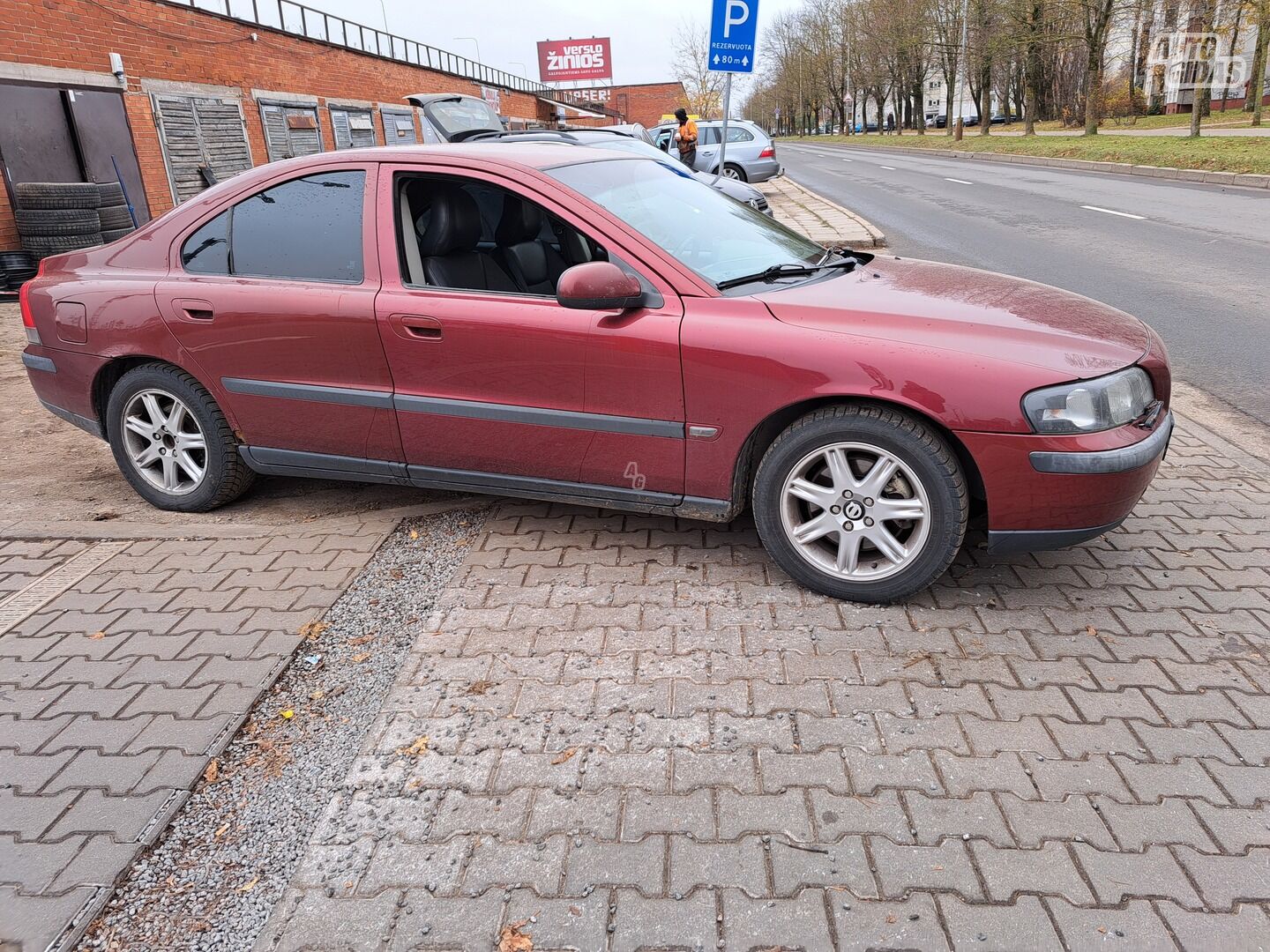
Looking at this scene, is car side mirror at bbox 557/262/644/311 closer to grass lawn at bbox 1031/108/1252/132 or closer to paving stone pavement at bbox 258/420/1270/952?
paving stone pavement at bbox 258/420/1270/952

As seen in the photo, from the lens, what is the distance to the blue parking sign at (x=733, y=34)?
32.9 feet

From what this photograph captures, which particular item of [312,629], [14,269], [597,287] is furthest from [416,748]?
[14,269]

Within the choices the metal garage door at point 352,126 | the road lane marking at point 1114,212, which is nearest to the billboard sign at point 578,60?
the metal garage door at point 352,126

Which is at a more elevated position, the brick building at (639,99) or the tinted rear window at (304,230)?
the brick building at (639,99)

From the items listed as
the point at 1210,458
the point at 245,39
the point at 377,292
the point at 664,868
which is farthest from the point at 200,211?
the point at 245,39

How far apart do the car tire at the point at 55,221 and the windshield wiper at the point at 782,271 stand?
37.5 ft

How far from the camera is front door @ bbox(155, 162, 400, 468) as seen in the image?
3.83 meters

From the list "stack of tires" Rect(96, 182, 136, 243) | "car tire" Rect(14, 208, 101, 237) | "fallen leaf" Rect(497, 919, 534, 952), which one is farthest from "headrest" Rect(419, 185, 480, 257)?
"car tire" Rect(14, 208, 101, 237)

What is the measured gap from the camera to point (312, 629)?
3.38m

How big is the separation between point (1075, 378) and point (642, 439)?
60.0 inches

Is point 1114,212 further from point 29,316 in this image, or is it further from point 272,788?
point 272,788

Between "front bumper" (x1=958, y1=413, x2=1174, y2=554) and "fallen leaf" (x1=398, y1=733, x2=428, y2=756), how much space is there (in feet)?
6.60
